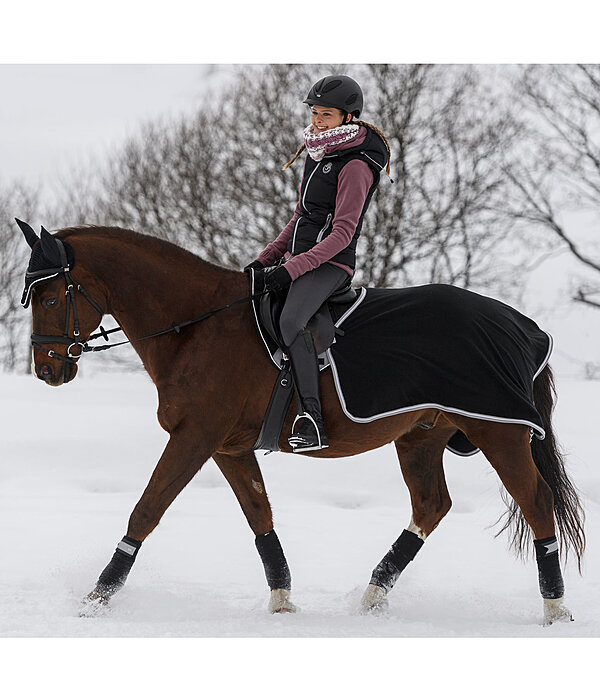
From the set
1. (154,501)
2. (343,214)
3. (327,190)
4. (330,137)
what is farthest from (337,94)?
(154,501)

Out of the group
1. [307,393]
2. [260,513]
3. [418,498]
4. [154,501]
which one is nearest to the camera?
[154,501]

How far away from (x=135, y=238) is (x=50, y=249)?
459 mm

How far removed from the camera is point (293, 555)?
5824 mm

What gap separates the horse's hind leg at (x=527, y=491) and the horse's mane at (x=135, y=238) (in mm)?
1702

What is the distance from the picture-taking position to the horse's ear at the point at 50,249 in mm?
3682

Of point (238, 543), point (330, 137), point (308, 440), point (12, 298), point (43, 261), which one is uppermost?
point (330, 137)

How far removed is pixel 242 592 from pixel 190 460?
4.78ft

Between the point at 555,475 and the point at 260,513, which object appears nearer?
the point at 260,513

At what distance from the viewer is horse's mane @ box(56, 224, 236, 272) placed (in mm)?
3910

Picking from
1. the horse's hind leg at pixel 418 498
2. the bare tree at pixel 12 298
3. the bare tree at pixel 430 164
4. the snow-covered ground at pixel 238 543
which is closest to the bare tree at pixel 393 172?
the bare tree at pixel 430 164

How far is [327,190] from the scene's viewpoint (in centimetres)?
394

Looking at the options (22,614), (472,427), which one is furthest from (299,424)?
(22,614)

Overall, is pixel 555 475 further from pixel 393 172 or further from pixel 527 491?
pixel 393 172

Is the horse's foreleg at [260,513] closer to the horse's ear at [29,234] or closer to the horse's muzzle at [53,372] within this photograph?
the horse's muzzle at [53,372]
